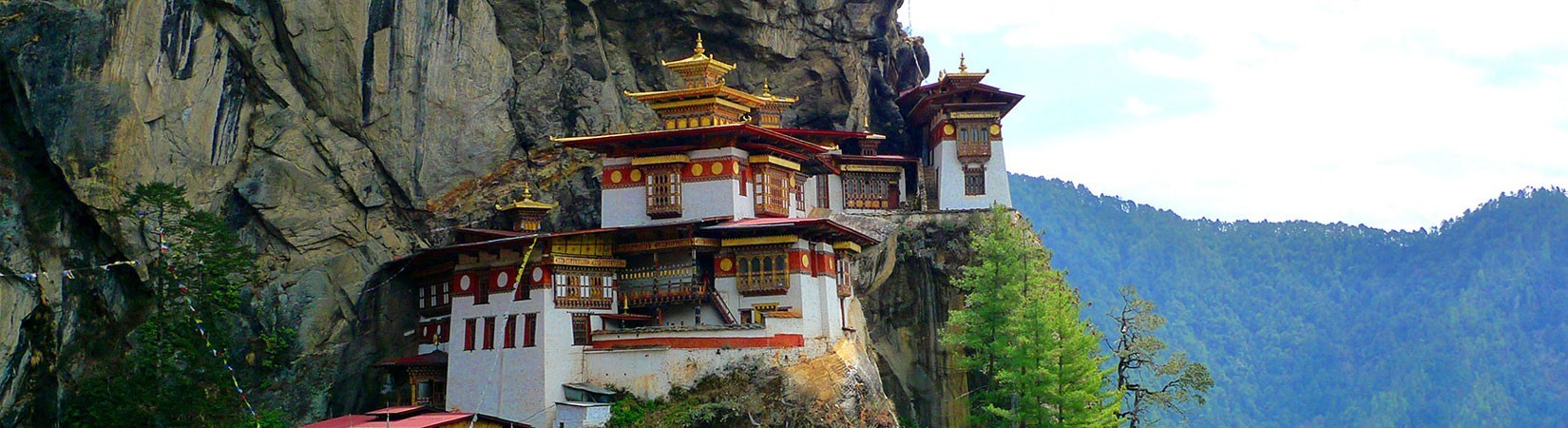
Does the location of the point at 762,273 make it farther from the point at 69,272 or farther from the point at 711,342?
the point at 69,272

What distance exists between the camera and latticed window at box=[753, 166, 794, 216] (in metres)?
49.0

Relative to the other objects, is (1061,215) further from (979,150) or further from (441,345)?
(441,345)

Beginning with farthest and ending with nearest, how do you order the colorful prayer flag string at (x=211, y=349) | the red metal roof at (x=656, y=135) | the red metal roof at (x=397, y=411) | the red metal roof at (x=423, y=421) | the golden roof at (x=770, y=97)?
the golden roof at (x=770, y=97)
the red metal roof at (x=656, y=135)
the red metal roof at (x=397, y=411)
the colorful prayer flag string at (x=211, y=349)
the red metal roof at (x=423, y=421)

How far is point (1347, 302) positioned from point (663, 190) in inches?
3998

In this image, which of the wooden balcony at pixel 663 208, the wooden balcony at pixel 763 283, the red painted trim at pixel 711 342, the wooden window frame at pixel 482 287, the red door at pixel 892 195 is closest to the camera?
the red painted trim at pixel 711 342

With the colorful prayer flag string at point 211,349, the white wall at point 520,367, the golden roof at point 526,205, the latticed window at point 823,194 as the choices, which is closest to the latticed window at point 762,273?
the white wall at point 520,367

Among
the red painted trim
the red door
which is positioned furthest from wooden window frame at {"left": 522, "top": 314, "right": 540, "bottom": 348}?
the red door

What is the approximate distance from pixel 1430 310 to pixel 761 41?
88.4m

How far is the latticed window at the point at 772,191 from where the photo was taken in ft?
161

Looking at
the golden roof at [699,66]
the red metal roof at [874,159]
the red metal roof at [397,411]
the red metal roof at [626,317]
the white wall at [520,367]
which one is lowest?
the red metal roof at [397,411]

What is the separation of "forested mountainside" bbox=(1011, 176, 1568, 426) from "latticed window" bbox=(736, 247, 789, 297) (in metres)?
82.2

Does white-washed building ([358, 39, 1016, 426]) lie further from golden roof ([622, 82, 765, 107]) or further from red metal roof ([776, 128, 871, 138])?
red metal roof ([776, 128, 871, 138])

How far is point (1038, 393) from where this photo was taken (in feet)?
158

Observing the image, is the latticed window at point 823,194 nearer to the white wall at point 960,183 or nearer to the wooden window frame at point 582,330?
the white wall at point 960,183
